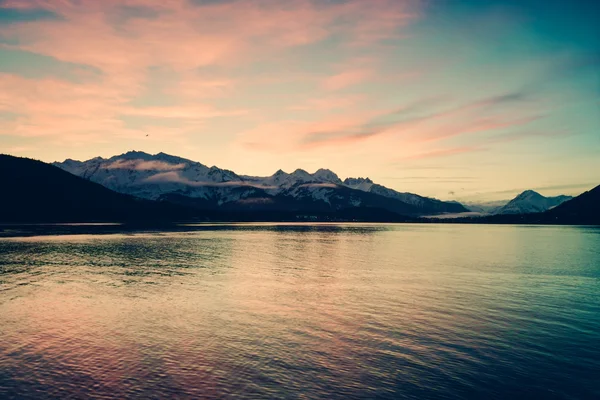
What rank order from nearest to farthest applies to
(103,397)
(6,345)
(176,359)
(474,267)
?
(103,397)
(176,359)
(6,345)
(474,267)

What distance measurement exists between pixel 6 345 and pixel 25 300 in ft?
76.2

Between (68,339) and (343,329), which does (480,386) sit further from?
(68,339)

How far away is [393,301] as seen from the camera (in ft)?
189

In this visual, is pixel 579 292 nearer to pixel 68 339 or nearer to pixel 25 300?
pixel 68 339

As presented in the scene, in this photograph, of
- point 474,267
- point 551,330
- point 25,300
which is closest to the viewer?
point 551,330

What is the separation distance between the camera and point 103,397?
26.5 meters

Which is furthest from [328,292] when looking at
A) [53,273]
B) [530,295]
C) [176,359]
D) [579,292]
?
[53,273]

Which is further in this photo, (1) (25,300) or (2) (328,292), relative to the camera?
(2) (328,292)

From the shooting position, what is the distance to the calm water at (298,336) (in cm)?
2871

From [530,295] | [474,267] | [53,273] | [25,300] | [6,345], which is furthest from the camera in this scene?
[474,267]

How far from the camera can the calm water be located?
28709mm

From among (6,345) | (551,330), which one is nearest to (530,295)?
(551,330)

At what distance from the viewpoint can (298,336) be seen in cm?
4059

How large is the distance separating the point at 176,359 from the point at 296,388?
11.5 metres
